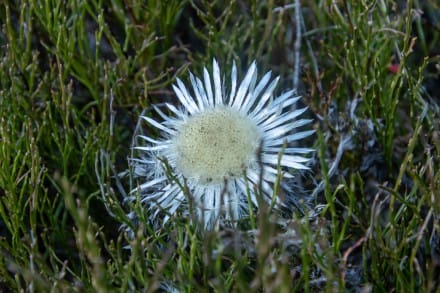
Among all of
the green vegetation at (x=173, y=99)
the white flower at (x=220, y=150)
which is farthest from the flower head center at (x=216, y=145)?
the green vegetation at (x=173, y=99)

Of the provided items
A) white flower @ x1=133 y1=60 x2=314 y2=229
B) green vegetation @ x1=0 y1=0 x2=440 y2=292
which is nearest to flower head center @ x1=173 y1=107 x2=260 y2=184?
white flower @ x1=133 y1=60 x2=314 y2=229

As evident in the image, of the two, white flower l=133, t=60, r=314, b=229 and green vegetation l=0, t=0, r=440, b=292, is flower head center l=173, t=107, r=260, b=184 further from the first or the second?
green vegetation l=0, t=0, r=440, b=292


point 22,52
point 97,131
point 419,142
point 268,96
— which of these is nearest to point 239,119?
point 268,96

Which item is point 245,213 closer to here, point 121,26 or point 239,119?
point 239,119

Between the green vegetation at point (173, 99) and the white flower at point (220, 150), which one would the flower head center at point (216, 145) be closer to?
the white flower at point (220, 150)
